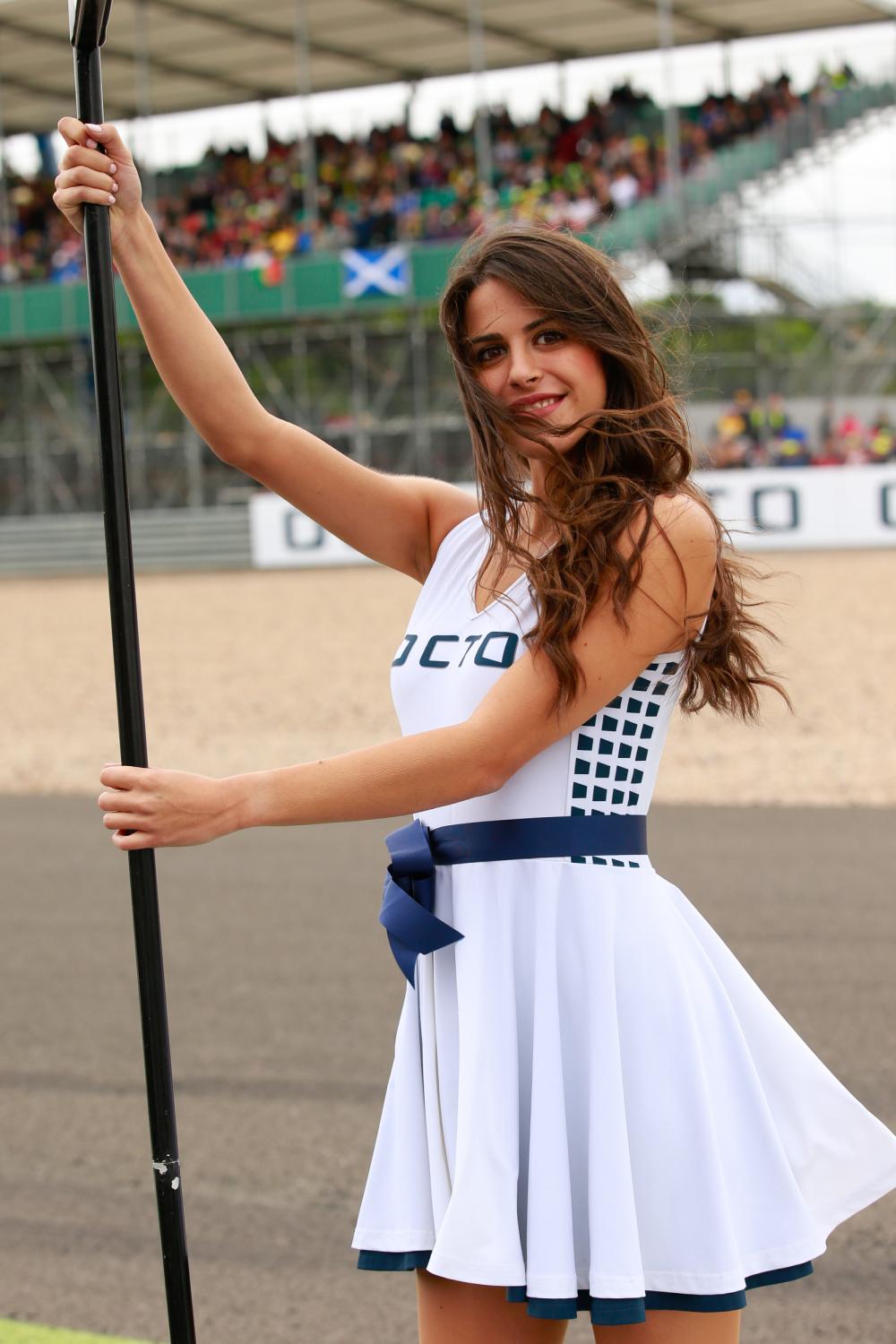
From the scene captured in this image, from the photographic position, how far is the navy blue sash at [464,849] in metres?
1.99

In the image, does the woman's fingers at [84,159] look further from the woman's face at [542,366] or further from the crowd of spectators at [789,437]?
the crowd of spectators at [789,437]

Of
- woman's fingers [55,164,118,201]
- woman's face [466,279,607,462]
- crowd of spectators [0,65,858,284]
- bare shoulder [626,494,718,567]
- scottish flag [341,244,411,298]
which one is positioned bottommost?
bare shoulder [626,494,718,567]

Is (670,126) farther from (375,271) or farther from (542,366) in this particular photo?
(542,366)

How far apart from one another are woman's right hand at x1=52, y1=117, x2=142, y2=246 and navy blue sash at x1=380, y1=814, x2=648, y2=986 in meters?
0.83

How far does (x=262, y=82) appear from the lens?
32844mm

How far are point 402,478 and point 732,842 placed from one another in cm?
509

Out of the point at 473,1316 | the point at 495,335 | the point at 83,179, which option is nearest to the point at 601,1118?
the point at 473,1316

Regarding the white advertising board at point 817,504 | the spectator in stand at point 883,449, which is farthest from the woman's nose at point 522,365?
the spectator in stand at point 883,449

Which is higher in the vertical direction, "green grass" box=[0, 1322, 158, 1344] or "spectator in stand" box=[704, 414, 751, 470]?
"spectator in stand" box=[704, 414, 751, 470]

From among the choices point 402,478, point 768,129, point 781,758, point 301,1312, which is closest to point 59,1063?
A: point 301,1312

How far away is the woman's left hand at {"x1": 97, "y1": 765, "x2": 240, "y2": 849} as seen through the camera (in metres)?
1.72

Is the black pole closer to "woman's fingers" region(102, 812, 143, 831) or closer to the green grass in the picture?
"woman's fingers" region(102, 812, 143, 831)

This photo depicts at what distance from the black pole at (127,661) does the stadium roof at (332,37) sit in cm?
2698

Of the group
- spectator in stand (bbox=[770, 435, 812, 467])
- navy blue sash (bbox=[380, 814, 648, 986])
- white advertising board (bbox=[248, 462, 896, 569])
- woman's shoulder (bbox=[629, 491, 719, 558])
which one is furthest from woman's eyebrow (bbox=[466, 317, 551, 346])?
spectator in stand (bbox=[770, 435, 812, 467])
